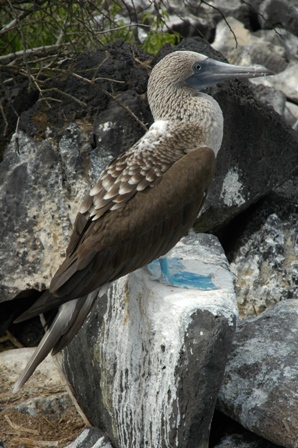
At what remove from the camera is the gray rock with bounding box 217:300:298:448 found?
345 cm

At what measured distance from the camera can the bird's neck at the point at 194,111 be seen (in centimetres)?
388

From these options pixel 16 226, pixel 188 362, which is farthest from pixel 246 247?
pixel 188 362

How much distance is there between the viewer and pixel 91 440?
12.4 ft

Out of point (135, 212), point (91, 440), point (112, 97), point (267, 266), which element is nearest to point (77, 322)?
point (135, 212)

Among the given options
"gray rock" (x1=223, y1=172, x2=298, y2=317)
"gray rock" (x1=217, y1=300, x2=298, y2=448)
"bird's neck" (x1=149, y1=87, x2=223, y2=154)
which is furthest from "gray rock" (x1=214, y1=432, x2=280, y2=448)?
"bird's neck" (x1=149, y1=87, x2=223, y2=154)

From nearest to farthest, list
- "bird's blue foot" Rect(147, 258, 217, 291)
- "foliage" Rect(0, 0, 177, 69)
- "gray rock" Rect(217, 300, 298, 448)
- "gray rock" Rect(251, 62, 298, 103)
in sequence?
"gray rock" Rect(217, 300, 298, 448), "bird's blue foot" Rect(147, 258, 217, 291), "foliage" Rect(0, 0, 177, 69), "gray rock" Rect(251, 62, 298, 103)

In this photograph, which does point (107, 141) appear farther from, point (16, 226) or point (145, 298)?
point (145, 298)

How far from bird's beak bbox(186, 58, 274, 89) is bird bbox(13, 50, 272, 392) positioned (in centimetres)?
7

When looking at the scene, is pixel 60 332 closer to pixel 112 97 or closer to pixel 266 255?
pixel 112 97

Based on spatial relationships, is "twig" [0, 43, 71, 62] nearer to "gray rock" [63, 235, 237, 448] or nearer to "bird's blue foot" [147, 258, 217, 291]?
"gray rock" [63, 235, 237, 448]

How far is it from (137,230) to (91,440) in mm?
1115

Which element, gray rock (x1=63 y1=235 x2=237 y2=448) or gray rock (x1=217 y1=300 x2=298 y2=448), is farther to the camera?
gray rock (x1=217 y1=300 x2=298 y2=448)

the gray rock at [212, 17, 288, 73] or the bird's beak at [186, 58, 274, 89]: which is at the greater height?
the bird's beak at [186, 58, 274, 89]

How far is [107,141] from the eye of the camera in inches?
181
